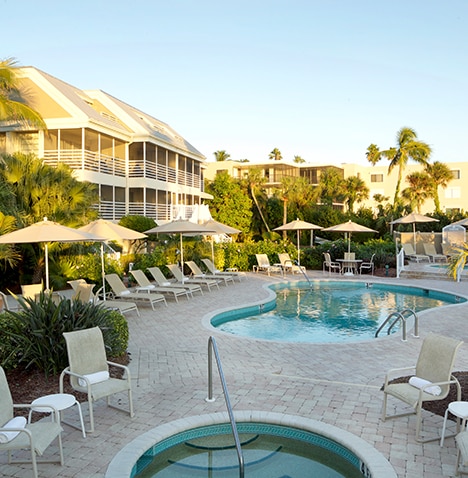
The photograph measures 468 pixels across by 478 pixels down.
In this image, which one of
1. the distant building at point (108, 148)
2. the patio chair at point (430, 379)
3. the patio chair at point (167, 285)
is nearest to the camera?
the patio chair at point (430, 379)

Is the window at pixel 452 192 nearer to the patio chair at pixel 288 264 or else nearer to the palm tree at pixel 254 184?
the palm tree at pixel 254 184

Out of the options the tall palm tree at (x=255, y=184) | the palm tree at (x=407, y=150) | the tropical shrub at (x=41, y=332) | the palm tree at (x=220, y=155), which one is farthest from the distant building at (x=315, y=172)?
the tropical shrub at (x=41, y=332)

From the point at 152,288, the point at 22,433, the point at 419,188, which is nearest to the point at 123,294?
the point at 152,288

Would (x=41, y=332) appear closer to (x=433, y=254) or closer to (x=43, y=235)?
(x=43, y=235)

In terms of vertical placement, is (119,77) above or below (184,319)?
above

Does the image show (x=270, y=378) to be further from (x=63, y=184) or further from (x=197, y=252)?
(x=197, y=252)

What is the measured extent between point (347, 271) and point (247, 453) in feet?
58.4

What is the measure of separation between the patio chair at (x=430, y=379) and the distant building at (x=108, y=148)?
19877mm

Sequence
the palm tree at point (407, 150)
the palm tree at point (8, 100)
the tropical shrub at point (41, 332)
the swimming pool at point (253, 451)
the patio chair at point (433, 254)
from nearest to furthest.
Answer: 1. the swimming pool at point (253, 451)
2. the tropical shrub at point (41, 332)
3. the palm tree at point (8, 100)
4. the patio chair at point (433, 254)
5. the palm tree at point (407, 150)

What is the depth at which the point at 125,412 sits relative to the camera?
583cm

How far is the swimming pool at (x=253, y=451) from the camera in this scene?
4.68 metres

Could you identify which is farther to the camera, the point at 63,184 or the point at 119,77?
the point at 119,77

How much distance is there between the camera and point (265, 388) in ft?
22.1

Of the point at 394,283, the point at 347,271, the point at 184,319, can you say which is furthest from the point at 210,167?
the point at 184,319
